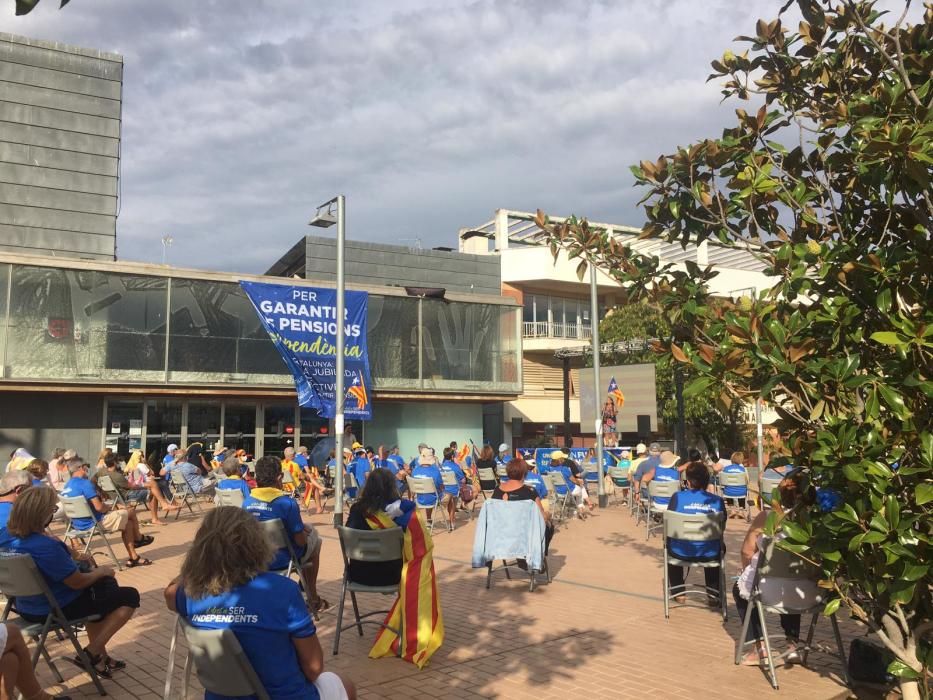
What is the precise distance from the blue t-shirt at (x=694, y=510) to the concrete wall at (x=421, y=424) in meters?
21.3

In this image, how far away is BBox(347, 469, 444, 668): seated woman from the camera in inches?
233

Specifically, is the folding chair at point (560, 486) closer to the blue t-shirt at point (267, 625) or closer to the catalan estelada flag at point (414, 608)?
the catalan estelada flag at point (414, 608)

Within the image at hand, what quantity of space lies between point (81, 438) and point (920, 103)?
23.8m

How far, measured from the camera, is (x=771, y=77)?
5930 millimetres

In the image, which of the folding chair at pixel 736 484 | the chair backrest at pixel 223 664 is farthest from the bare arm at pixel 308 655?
the folding chair at pixel 736 484

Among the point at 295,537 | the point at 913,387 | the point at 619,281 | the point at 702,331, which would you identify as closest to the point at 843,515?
the point at 913,387

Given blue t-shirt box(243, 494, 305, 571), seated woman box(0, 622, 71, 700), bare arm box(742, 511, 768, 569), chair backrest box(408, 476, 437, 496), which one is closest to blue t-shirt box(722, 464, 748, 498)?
chair backrest box(408, 476, 437, 496)

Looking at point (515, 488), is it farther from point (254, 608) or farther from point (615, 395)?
point (615, 395)

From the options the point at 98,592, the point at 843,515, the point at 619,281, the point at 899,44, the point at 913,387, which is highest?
the point at 899,44

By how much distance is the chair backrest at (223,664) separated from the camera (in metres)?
3.18

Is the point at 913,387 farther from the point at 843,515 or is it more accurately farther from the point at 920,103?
the point at 920,103

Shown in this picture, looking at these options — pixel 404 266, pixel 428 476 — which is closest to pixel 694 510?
pixel 428 476

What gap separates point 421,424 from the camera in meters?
29.3

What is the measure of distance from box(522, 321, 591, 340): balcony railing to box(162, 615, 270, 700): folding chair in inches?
1539
